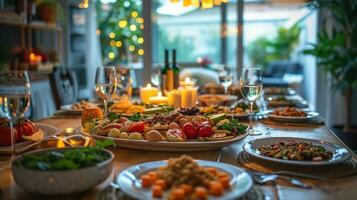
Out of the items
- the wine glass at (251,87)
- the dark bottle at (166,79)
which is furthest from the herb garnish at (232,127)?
the dark bottle at (166,79)

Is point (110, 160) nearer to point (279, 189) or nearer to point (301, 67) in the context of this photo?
point (279, 189)

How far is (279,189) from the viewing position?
884mm

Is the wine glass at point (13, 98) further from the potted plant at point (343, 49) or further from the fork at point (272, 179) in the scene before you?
the potted plant at point (343, 49)

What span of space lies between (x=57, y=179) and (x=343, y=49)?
450 centimetres

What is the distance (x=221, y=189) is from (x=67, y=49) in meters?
5.36

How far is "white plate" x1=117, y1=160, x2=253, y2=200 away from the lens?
0.77 m

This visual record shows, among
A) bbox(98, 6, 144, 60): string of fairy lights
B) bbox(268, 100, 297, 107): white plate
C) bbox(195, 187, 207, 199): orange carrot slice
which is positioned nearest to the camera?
bbox(195, 187, 207, 199): orange carrot slice

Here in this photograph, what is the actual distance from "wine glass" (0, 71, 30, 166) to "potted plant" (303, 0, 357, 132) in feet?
13.4

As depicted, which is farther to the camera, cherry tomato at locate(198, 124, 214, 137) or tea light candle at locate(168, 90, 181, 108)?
tea light candle at locate(168, 90, 181, 108)

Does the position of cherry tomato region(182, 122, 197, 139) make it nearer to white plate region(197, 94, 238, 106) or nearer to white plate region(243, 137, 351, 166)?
white plate region(243, 137, 351, 166)

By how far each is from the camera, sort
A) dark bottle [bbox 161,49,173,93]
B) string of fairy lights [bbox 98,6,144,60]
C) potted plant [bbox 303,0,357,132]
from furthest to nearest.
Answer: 1. string of fairy lights [bbox 98,6,144,60]
2. potted plant [bbox 303,0,357,132]
3. dark bottle [bbox 161,49,173,93]

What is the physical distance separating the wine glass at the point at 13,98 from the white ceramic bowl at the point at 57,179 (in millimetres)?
219

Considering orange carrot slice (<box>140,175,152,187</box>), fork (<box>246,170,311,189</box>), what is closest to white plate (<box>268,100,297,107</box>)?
fork (<box>246,170,311,189</box>)

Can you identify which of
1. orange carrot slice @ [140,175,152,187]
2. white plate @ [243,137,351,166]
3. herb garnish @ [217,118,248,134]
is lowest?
white plate @ [243,137,351,166]
